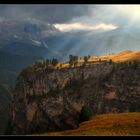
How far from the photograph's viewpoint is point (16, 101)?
6688 cm

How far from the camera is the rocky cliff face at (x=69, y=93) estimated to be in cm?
5947

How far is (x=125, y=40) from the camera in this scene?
5825cm

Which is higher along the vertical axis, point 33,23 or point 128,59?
point 33,23

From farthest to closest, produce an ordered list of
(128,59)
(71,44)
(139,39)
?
(128,59), (71,44), (139,39)

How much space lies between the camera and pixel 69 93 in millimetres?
63000

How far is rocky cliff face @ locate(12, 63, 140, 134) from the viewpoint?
59.5m

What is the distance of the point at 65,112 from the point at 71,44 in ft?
35.2

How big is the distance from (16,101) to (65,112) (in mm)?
12024
